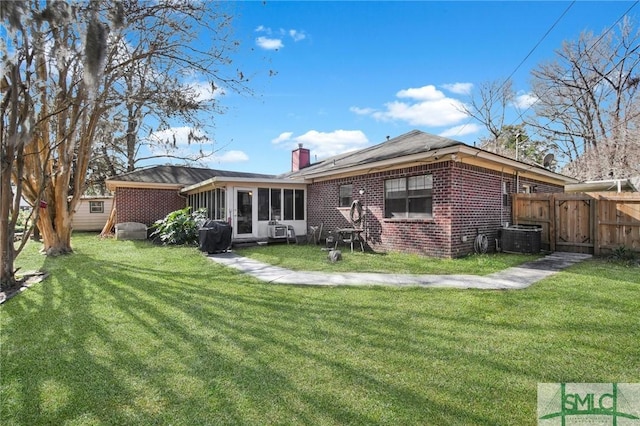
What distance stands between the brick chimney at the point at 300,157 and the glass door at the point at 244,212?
659 cm

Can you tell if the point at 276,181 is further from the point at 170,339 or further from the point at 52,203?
the point at 170,339

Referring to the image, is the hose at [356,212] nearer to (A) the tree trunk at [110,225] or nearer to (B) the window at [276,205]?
(B) the window at [276,205]

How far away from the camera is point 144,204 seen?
15.5 m

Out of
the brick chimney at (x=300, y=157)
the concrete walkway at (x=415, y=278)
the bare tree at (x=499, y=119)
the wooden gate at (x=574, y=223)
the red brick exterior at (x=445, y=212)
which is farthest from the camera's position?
the bare tree at (x=499, y=119)

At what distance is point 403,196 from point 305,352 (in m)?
6.57

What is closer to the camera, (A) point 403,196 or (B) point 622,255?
(B) point 622,255

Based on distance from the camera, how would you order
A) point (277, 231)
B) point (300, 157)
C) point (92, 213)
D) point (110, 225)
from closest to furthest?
point (277, 231)
point (110, 225)
point (300, 157)
point (92, 213)

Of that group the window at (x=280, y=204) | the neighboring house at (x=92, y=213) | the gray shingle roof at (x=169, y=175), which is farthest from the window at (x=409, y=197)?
the neighboring house at (x=92, y=213)

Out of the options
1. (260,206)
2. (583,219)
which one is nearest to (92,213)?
(260,206)

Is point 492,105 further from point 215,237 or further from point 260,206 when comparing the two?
point 215,237

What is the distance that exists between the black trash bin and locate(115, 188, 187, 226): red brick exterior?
7501mm

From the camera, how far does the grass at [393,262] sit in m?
6.55

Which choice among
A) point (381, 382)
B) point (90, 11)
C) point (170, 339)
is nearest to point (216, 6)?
point (90, 11)

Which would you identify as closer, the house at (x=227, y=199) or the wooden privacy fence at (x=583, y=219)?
the wooden privacy fence at (x=583, y=219)
